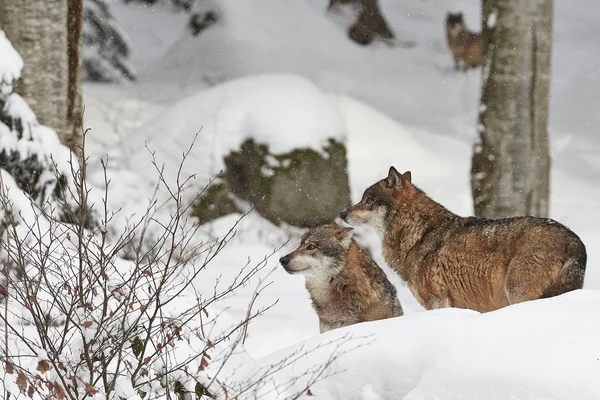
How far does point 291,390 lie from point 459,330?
909 mm

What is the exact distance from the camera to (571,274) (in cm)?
623

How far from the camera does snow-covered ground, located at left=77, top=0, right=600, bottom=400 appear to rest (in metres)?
4.47

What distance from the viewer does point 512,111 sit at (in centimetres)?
1098

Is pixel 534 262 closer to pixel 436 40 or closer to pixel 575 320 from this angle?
pixel 575 320

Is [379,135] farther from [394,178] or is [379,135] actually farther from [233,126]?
[394,178]

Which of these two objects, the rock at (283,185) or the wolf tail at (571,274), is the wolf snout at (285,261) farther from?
the rock at (283,185)

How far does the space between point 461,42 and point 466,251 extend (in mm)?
17775

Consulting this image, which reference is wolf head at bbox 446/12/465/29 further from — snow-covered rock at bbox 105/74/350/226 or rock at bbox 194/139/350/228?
rock at bbox 194/139/350/228

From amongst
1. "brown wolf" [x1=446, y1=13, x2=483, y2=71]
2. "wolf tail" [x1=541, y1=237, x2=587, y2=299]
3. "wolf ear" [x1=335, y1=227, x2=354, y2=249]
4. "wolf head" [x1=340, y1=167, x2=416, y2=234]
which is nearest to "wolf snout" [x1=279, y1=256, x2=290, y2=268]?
"wolf ear" [x1=335, y1=227, x2=354, y2=249]

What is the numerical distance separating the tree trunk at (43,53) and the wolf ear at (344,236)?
355 cm

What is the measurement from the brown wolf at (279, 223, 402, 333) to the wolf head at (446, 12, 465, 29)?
17409 millimetres

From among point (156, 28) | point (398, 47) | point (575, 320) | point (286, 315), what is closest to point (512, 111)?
point (286, 315)

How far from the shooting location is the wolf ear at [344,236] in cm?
737

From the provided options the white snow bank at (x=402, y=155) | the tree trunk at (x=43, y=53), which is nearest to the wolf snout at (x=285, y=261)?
the tree trunk at (x=43, y=53)
